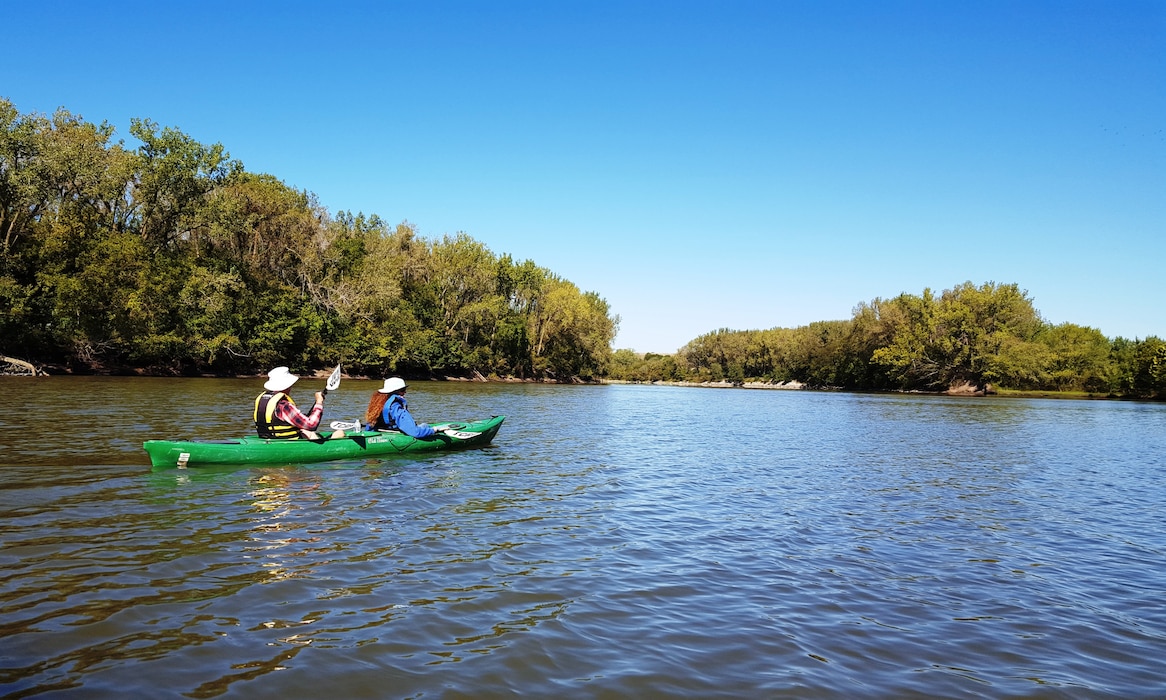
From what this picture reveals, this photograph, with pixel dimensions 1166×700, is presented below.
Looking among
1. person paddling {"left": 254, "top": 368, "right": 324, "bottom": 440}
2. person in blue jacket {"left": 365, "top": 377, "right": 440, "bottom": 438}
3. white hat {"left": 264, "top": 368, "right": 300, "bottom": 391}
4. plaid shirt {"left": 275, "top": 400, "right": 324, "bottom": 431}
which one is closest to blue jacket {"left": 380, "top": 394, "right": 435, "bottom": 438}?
person in blue jacket {"left": 365, "top": 377, "right": 440, "bottom": 438}

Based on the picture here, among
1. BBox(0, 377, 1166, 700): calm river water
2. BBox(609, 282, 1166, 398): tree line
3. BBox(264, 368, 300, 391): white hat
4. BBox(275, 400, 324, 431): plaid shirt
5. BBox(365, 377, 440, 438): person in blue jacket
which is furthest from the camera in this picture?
BBox(609, 282, 1166, 398): tree line

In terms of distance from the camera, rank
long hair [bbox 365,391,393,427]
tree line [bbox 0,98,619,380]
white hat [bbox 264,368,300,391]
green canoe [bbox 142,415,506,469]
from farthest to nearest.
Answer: tree line [bbox 0,98,619,380] → long hair [bbox 365,391,393,427] → white hat [bbox 264,368,300,391] → green canoe [bbox 142,415,506,469]

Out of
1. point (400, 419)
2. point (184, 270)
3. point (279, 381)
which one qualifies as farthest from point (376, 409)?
point (184, 270)

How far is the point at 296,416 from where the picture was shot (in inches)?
553

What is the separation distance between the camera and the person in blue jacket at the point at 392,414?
15.9 metres

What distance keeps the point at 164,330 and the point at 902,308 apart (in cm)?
8331

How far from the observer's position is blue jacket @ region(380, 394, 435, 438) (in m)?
15.9

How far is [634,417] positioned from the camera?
3397cm

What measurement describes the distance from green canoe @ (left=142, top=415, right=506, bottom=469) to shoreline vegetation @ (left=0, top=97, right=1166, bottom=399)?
3415cm

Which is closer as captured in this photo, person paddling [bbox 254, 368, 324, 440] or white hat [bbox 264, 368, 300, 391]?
white hat [bbox 264, 368, 300, 391]

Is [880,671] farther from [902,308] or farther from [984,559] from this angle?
[902,308]

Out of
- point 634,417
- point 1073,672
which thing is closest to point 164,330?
point 634,417

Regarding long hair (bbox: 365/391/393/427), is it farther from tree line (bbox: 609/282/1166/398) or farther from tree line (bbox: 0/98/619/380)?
tree line (bbox: 609/282/1166/398)

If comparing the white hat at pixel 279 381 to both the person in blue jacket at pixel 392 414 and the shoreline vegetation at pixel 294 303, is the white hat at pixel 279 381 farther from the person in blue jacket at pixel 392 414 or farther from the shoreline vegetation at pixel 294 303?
the shoreline vegetation at pixel 294 303
